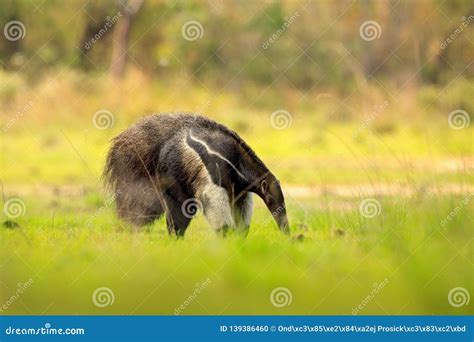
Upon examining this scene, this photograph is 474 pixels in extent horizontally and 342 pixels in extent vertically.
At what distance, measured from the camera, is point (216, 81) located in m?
21.6

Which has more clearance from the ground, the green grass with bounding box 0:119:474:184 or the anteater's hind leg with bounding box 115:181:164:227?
the anteater's hind leg with bounding box 115:181:164:227

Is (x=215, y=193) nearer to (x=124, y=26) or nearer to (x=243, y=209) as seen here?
(x=243, y=209)

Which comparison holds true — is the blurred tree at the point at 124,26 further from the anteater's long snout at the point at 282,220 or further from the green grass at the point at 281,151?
the anteater's long snout at the point at 282,220

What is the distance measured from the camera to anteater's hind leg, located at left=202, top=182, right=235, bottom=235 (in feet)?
22.5

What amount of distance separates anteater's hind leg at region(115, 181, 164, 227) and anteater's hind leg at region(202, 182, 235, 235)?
57 centimetres

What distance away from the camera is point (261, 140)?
1814 cm

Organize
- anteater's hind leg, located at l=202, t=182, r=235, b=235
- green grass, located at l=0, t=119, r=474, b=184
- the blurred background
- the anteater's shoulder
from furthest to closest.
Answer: green grass, located at l=0, t=119, r=474, b=184, the anteater's shoulder, anteater's hind leg, located at l=202, t=182, r=235, b=235, the blurred background

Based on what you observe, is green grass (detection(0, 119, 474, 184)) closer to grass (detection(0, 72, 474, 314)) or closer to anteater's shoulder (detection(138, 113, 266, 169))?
anteater's shoulder (detection(138, 113, 266, 169))

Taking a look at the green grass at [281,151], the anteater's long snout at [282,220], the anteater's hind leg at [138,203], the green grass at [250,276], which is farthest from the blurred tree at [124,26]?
the green grass at [250,276]

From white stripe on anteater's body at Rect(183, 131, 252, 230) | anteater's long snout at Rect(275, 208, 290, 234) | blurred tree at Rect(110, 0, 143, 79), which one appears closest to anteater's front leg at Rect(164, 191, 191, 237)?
white stripe on anteater's body at Rect(183, 131, 252, 230)

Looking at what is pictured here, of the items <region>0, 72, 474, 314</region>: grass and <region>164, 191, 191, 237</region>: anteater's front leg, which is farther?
<region>164, 191, 191, 237</region>: anteater's front leg

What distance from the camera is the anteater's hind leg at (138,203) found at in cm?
741

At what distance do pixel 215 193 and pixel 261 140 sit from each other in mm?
11241

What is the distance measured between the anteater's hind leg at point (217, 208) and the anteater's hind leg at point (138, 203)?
57 cm
